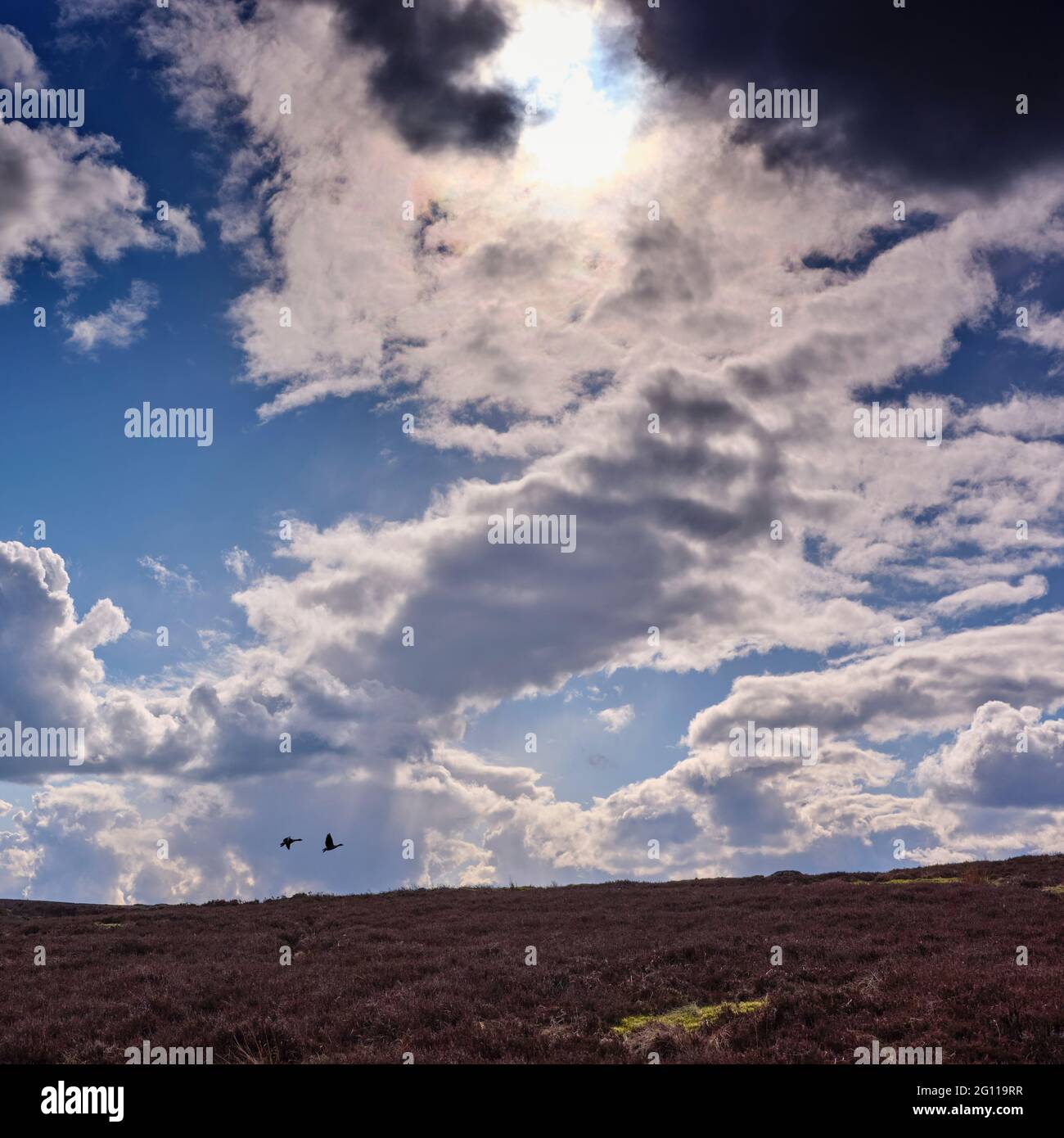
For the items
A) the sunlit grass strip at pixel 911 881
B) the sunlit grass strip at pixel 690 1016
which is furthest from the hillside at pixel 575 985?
the sunlit grass strip at pixel 911 881

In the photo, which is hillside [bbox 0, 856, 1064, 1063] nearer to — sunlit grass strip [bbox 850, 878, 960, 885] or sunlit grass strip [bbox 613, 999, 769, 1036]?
sunlit grass strip [bbox 613, 999, 769, 1036]

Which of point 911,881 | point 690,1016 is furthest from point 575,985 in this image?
point 911,881

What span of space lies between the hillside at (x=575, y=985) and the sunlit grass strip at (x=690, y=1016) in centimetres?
7

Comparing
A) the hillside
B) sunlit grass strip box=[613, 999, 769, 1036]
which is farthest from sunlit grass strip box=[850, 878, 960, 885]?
sunlit grass strip box=[613, 999, 769, 1036]

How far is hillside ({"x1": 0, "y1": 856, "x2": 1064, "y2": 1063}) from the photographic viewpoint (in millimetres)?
12359

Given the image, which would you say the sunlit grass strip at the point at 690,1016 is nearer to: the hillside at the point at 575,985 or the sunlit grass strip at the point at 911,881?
the hillside at the point at 575,985

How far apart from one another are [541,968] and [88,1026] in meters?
9.00

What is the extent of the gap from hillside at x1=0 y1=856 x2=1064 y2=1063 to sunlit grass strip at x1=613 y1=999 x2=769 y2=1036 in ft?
0.22

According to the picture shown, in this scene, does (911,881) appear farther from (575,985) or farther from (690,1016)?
(690,1016)
